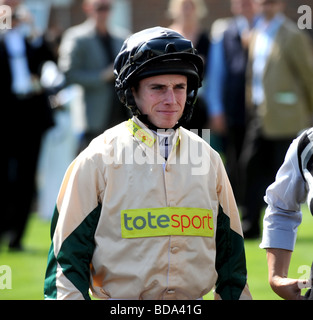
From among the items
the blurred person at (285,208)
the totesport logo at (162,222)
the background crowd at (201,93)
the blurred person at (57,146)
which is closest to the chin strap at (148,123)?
the totesport logo at (162,222)

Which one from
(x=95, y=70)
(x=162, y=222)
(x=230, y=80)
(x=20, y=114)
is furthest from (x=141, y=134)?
(x=230, y=80)

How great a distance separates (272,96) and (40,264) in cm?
280

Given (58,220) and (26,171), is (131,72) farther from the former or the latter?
(26,171)

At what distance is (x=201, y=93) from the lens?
1055 centimetres

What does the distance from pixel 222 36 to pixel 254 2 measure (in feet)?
2.23

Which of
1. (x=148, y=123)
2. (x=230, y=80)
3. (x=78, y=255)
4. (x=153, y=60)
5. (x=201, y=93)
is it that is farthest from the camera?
(x=201, y=93)

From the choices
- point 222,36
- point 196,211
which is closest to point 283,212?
point 196,211

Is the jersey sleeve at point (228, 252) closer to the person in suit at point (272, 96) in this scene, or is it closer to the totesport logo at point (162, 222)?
the totesport logo at point (162, 222)

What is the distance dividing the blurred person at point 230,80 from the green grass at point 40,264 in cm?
140

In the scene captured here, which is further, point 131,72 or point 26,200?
point 26,200

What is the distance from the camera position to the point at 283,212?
4105 mm

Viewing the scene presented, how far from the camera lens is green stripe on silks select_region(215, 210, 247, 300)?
4184 millimetres

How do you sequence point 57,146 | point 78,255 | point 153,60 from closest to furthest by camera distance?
point 78,255, point 153,60, point 57,146

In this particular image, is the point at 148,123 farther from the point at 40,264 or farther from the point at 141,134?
the point at 40,264
